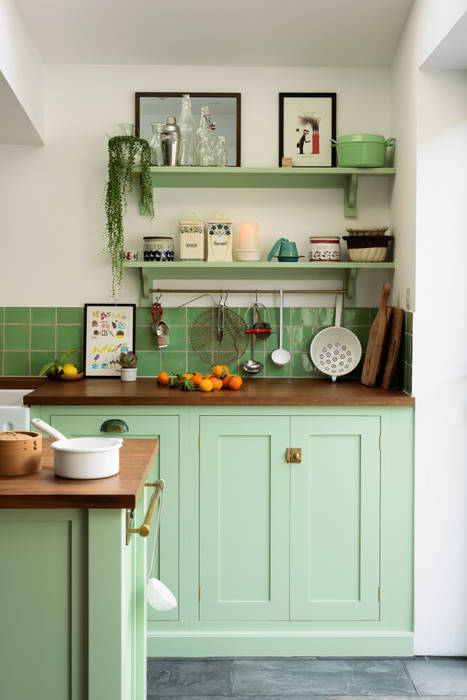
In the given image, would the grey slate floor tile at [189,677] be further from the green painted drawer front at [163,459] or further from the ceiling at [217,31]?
the ceiling at [217,31]

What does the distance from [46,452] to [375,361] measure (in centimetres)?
168

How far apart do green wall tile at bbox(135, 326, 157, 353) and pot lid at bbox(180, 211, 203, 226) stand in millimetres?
545

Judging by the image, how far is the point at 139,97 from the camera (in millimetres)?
3764

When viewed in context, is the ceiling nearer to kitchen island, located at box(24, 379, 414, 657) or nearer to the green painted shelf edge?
the green painted shelf edge

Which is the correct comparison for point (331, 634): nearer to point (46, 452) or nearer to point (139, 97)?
point (46, 452)

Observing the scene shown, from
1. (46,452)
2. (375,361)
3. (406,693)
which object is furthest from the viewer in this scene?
(375,361)

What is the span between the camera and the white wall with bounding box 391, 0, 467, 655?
320cm

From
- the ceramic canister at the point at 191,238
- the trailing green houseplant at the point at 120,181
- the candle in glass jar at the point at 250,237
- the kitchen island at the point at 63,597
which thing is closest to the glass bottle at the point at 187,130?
the trailing green houseplant at the point at 120,181

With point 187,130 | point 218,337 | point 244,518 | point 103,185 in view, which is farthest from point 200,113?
point 244,518

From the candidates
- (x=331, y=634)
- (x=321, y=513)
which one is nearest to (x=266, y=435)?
(x=321, y=513)

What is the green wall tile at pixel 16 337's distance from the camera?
3854 millimetres

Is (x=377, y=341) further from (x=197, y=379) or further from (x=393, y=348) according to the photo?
(x=197, y=379)

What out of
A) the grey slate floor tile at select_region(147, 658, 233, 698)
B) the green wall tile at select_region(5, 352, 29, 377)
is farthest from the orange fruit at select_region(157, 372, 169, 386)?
the grey slate floor tile at select_region(147, 658, 233, 698)

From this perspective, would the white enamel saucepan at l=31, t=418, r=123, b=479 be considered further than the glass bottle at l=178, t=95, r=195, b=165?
No
